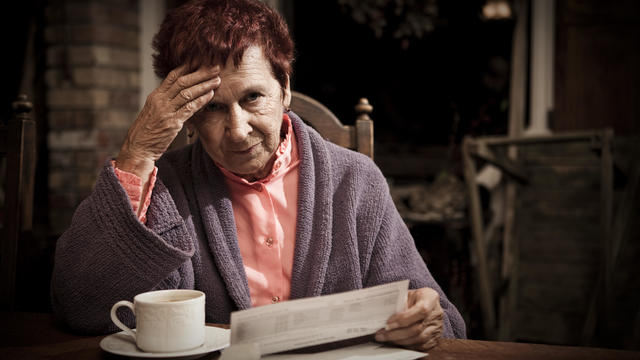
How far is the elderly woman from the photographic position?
1015mm

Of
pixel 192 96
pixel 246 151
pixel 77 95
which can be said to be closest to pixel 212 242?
pixel 246 151

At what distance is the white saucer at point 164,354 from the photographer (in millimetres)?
816

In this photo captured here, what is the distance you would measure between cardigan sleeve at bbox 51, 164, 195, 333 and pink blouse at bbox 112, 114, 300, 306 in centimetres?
20

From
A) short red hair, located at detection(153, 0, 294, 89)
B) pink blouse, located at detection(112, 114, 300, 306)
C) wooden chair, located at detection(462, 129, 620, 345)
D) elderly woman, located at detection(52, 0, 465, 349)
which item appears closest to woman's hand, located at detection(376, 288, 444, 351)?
elderly woman, located at detection(52, 0, 465, 349)

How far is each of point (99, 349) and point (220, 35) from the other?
1.97ft

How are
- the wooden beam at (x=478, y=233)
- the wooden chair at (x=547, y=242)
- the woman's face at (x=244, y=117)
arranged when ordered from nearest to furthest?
the woman's face at (x=244, y=117)
the wooden beam at (x=478, y=233)
the wooden chair at (x=547, y=242)

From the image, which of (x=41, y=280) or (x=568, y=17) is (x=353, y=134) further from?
(x=568, y=17)

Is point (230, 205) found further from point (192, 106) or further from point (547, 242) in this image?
point (547, 242)

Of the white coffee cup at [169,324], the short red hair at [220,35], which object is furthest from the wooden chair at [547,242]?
the white coffee cup at [169,324]

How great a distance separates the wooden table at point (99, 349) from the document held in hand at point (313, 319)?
4.2 inches

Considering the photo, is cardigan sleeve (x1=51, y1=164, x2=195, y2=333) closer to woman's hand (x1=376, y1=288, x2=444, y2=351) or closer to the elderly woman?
the elderly woman

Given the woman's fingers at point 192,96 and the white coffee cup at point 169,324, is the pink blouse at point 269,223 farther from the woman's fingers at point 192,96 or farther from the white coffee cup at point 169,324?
the white coffee cup at point 169,324

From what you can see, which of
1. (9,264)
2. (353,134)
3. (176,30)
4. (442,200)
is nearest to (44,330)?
(9,264)

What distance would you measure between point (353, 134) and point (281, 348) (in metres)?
0.80
